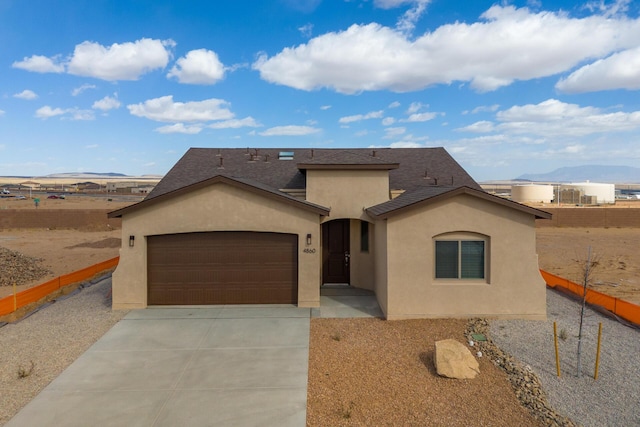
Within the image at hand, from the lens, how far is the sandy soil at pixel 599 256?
15156 mm

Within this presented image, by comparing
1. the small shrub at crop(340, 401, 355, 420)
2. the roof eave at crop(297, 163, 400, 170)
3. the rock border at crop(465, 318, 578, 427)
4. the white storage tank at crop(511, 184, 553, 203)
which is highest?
the white storage tank at crop(511, 184, 553, 203)

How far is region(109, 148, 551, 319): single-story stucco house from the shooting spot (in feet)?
33.2

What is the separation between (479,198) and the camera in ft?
33.0

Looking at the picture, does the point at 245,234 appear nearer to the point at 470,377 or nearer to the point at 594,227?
the point at 470,377

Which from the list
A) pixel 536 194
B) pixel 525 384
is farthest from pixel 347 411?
pixel 536 194

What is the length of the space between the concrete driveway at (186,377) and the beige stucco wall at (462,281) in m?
3.15

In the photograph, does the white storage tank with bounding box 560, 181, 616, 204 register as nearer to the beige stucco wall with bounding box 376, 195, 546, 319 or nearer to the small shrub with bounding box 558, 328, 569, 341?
the beige stucco wall with bounding box 376, 195, 546, 319

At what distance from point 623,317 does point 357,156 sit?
9.60 metres

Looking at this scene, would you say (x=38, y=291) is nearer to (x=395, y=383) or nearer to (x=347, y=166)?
(x=347, y=166)

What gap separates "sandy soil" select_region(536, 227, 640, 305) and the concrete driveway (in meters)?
10.1

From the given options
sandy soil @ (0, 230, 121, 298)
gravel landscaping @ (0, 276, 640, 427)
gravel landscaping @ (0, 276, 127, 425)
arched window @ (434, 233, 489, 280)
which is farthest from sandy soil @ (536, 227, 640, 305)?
sandy soil @ (0, 230, 121, 298)

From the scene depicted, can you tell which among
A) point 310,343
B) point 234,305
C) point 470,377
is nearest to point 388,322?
point 310,343

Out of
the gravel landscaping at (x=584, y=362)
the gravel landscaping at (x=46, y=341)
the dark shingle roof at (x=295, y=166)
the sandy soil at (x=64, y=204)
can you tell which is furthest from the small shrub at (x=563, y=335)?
the sandy soil at (x=64, y=204)

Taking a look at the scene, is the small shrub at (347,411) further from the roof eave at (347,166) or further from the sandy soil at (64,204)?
the sandy soil at (64,204)
